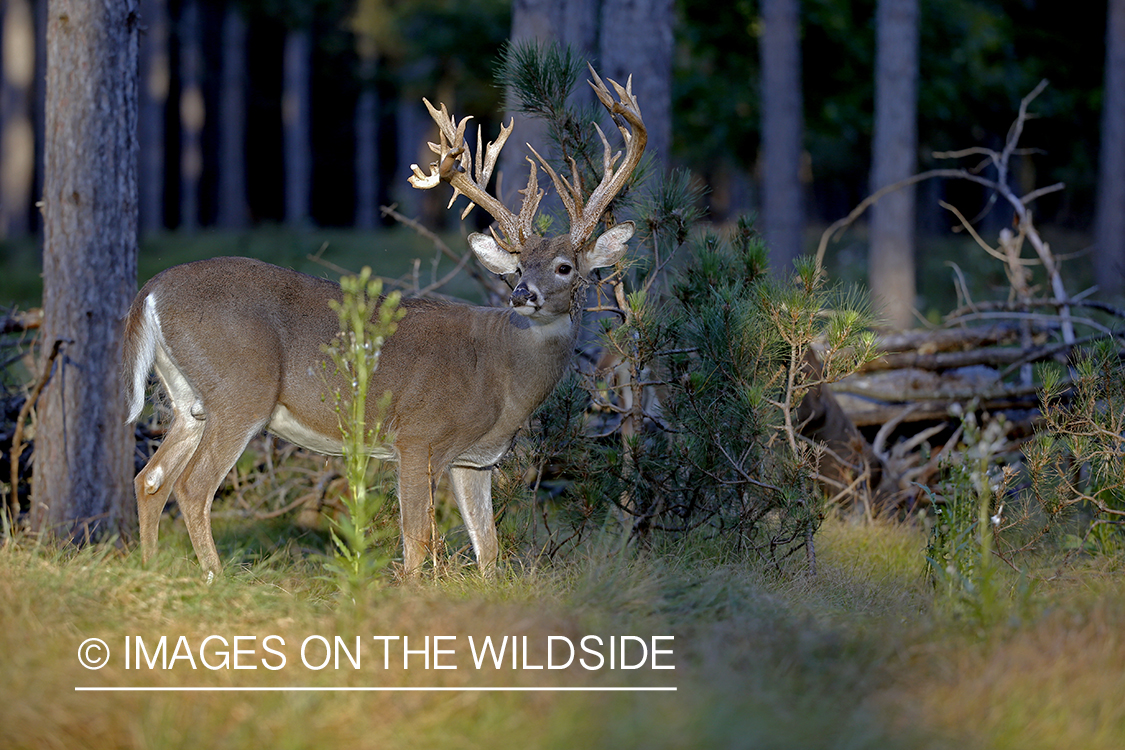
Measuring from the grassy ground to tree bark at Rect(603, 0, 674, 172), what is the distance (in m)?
4.20

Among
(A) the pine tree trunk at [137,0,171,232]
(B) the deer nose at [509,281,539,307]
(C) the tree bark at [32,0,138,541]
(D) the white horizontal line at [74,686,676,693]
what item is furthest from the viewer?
(A) the pine tree trunk at [137,0,171,232]

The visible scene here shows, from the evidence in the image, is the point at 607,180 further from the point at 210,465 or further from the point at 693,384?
the point at 210,465

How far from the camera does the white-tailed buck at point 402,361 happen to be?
4.91m

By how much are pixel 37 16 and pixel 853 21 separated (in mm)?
21982

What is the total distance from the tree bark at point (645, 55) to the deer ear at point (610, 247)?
2.96m

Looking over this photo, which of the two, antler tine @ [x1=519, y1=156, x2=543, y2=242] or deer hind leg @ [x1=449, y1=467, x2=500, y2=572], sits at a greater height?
antler tine @ [x1=519, y1=156, x2=543, y2=242]

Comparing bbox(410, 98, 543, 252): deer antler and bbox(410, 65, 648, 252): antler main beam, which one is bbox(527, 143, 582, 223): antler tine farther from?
bbox(410, 98, 543, 252): deer antler

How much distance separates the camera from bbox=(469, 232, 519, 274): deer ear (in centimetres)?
513

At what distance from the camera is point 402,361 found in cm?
509

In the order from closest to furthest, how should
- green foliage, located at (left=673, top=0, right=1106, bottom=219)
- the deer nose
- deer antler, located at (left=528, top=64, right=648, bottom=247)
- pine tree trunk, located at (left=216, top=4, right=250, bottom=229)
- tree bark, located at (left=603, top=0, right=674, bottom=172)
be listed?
the deer nose < deer antler, located at (left=528, top=64, right=648, bottom=247) < tree bark, located at (left=603, top=0, right=674, bottom=172) < green foliage, located at (left=673, top=0, right=1106, bottom=219) < pine tree trunk, located at (left=216, top=4, right=250, bottom=229)

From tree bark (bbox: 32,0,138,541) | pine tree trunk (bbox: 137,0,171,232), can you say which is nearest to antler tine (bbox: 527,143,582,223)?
tree bark (bbox: 32,0,138,541)

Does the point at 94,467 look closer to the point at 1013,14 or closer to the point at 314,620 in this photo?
the point at 314,620

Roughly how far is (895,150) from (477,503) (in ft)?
27.1

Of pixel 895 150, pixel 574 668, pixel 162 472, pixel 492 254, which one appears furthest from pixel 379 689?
pixel 895 150
